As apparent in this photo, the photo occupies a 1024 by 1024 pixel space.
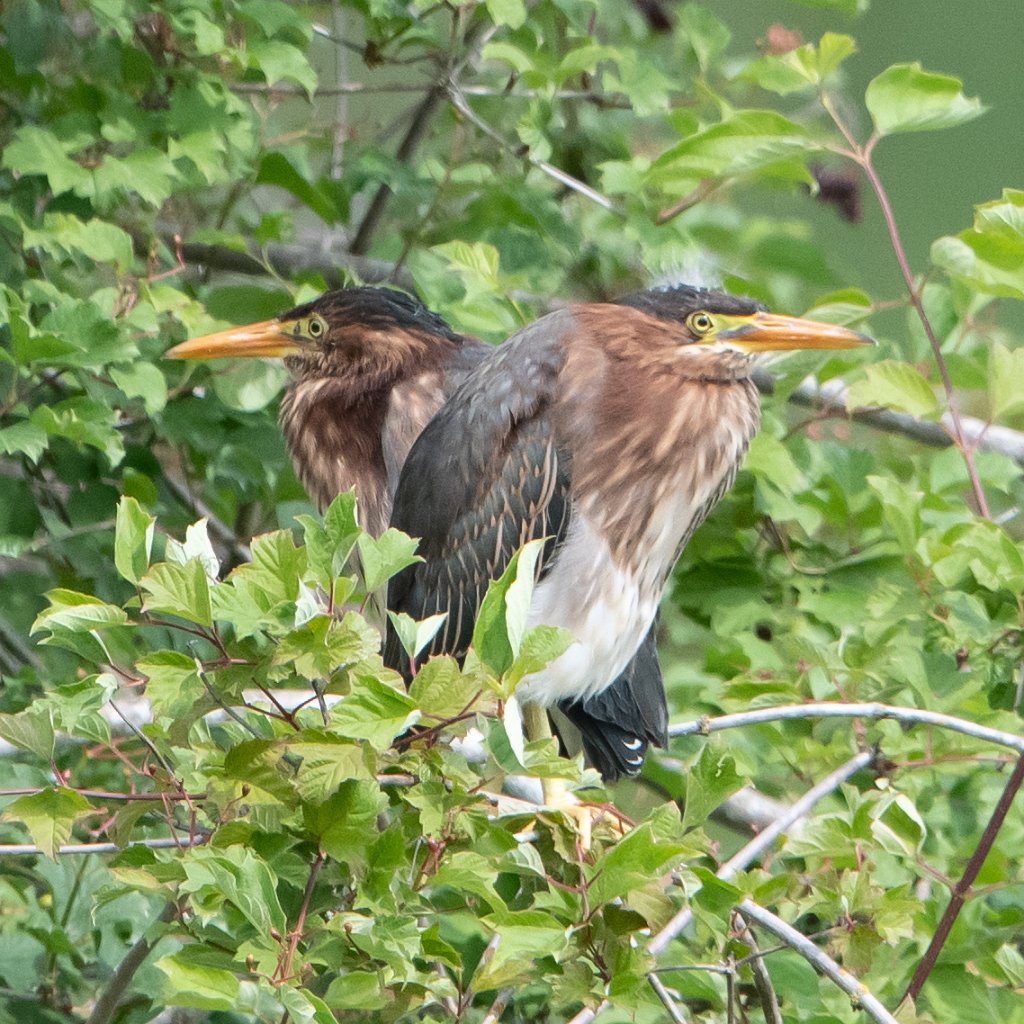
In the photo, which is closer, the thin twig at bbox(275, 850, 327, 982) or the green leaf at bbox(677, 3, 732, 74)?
the thin twig at bbox(275, 850, 327, 982)

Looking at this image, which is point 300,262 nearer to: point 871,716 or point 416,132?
point 416,132

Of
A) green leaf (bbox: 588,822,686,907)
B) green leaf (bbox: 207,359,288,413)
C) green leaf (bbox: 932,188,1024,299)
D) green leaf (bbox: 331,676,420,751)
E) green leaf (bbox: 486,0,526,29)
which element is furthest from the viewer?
green leaf (bbox: 207,359,288,413)

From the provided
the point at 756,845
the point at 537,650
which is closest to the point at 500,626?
the point at 537,650

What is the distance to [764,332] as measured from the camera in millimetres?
2088

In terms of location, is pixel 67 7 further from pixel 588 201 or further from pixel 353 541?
pixel 353 541

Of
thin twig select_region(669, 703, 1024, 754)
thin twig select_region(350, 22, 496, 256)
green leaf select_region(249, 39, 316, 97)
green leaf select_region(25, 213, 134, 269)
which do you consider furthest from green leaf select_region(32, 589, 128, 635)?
thin twig select_region(350, 22, 496, 256)

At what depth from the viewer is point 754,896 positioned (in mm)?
1505

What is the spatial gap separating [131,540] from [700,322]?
3.46 feet

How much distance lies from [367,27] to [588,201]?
0.69m

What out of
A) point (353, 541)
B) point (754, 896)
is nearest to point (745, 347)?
point (754, 896)

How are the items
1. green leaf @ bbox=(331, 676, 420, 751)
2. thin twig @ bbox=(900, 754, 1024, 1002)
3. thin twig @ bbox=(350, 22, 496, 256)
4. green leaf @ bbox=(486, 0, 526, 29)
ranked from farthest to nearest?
thin twig @ bbox=(350, 22, 496, 256) < green leaf @ bbox=(486, 0, 526, 29) < thin twig @ bbox=(900, 754, 1024, 1002) < green leaf @ bbox=(331, 676, 420, 751)

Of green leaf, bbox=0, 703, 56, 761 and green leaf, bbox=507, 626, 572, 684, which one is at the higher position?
green leaf, bbox=507, 626, 572, 684

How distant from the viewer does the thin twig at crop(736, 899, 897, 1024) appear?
1.39m

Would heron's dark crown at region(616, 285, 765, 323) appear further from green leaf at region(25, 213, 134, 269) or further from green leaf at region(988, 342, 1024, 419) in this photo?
green leaf at region(25, 213, 134, 269)
